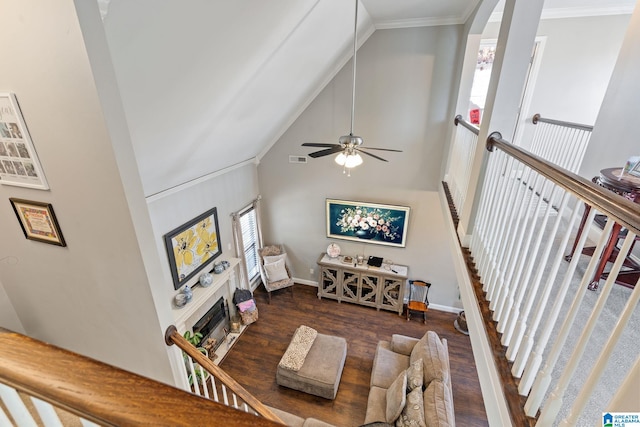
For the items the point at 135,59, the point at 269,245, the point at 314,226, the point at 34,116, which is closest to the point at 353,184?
the point at 314,226

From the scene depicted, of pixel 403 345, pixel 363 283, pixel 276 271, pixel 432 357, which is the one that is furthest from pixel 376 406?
pixel 276 271

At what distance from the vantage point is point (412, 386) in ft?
11.1

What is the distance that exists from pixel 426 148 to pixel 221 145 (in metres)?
3.41

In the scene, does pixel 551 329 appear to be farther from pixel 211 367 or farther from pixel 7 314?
pixel 7 314

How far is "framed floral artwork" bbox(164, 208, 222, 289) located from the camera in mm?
3955

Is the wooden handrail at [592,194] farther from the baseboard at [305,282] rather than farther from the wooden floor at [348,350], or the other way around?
the baseboard at [305,282]

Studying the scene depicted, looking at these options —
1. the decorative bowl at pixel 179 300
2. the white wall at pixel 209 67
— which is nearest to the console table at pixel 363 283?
the decorative bowl at pixel 179 300

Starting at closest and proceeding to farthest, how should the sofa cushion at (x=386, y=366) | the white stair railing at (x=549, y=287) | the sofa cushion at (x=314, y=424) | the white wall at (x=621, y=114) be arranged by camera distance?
the white stair railing at (x=549, y=287) → the white wall at (x=621, y=114) → the sofa cushion at (x=314, y=424) → the sofa cushion at (x=386, y=366)

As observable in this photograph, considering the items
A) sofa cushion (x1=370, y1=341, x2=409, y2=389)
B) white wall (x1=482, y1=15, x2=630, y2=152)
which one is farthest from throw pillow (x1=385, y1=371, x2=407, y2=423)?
white wall (x1=482, y1=15, x2=630, y2=152)

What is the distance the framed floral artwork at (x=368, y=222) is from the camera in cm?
549

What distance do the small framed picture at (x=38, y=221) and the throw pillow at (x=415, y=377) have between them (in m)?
3.71

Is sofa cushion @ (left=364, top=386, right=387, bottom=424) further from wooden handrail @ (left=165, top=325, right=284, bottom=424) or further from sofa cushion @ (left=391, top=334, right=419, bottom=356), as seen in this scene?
wooden handrail @ (left=165, top=325, right=284, bottom=424)

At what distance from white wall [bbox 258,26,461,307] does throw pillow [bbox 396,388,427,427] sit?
2861mm

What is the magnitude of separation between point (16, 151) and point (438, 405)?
417cm
